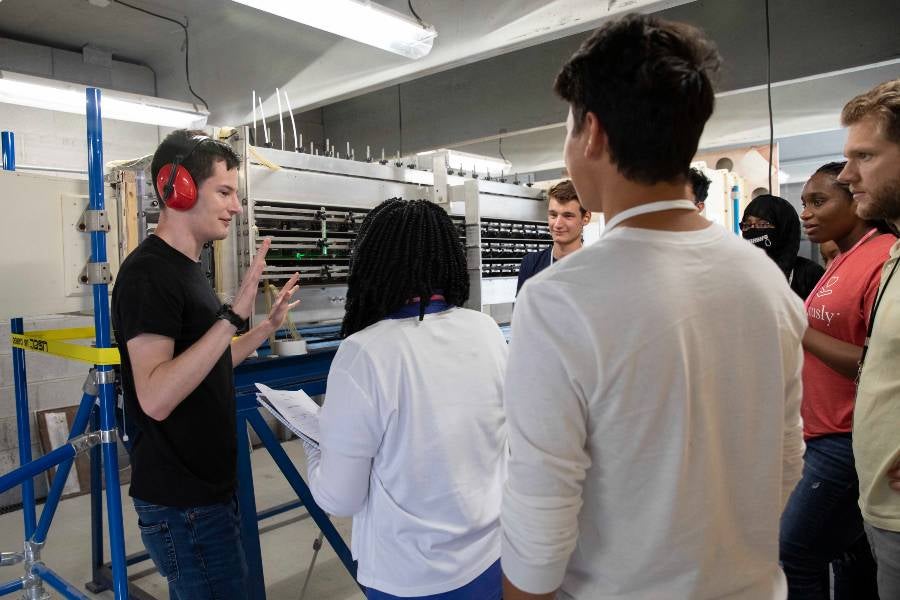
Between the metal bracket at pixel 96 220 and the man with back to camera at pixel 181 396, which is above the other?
the metal bracket at pixel 96 220

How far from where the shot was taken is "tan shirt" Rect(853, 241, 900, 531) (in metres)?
1.11

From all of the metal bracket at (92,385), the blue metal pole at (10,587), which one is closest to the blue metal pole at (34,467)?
the metal bracket at (92,385)

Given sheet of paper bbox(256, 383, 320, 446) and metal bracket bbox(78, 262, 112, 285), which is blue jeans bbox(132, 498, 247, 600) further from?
metal bracket bbox(78, 262, 112, 285)

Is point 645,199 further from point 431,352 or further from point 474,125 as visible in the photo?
point 474,125

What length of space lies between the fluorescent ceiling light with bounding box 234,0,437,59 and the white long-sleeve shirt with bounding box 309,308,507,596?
1948 millimetres

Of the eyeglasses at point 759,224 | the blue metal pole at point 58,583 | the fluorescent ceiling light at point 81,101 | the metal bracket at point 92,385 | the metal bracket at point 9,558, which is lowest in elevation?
the blue metal pole at point 58,583

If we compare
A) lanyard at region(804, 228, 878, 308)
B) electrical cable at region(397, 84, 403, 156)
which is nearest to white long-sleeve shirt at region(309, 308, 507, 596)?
lanyard at region(804, 228, 878, 308)

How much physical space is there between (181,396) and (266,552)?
2.11 m

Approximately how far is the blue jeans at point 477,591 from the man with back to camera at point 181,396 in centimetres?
42

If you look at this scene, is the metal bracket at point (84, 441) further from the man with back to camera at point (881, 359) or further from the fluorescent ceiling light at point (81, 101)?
the fluorescent ceiling light at point (81, 101)

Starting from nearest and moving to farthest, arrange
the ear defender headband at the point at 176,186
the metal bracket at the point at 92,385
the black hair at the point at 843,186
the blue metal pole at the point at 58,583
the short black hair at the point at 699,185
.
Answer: the ear defender headband at the point at 176,186
the black hair at the point at 843,186
the metal bracket at the point at 92,385
the blue metal pole at the point at 58,583
the short black hair at the point at 699,185

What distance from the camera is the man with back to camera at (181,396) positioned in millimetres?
1243

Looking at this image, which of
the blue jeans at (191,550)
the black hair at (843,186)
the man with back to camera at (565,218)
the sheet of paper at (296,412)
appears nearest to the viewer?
the sheet of paper at (296,412)

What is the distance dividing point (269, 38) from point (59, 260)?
3.17m
